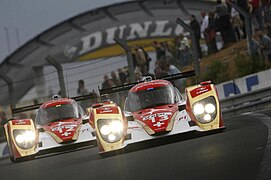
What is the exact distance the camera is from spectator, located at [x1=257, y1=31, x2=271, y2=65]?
1502 centimetres

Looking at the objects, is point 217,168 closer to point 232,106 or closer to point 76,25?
point 232,106

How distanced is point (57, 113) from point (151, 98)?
2891 millimetres

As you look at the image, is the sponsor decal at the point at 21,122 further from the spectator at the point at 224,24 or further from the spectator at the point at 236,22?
the spectator at the point at 236,22

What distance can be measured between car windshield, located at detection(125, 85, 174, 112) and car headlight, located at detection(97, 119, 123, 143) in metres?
1.12

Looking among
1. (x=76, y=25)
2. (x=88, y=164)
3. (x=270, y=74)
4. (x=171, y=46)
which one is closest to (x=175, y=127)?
(x=88, y=164)

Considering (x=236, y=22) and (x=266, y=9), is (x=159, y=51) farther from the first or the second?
(x=266, y=9)

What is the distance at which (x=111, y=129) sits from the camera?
9.59m

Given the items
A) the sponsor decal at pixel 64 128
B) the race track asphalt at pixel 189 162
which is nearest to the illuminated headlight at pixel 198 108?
the race track asphalt at pixel 189 162

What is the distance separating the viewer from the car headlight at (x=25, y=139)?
11.7 metres

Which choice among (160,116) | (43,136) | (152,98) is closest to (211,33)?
(43,136)

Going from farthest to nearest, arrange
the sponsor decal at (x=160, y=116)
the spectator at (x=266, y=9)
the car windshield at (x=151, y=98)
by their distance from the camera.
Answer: the spectator at (x=266, y=9) < the car windshield at (x=151, y=98) < the sponsor decal at (x=160, y=116)

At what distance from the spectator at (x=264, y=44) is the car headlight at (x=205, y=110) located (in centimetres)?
567

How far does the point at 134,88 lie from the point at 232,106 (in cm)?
462

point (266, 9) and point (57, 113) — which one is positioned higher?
point (266, 9)
